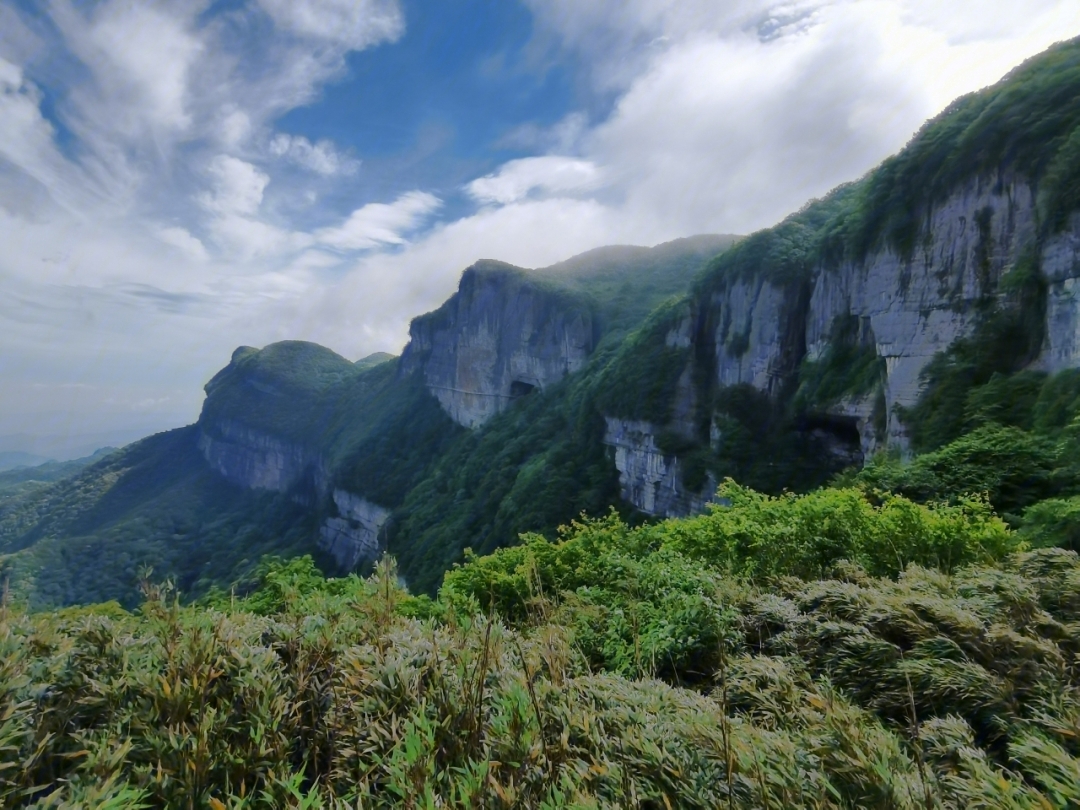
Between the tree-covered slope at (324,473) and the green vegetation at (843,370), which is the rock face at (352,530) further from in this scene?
the green vegetation at (843,370)

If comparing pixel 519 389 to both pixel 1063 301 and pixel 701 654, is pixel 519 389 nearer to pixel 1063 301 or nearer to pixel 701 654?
pixel 1063 301

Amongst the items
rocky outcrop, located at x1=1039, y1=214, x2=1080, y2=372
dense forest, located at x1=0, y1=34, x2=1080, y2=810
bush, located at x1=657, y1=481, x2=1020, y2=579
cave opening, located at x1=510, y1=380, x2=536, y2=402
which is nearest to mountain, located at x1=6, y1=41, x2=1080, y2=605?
Answer: rocky outcrop, located at x1=1039, y1=214, x2=1080, y2=372

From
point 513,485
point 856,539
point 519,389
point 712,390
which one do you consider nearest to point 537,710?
point 856,539

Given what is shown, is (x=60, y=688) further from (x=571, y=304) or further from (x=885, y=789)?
(x=571, y=304)

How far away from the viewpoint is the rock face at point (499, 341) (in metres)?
80.6

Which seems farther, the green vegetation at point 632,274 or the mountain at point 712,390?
the green vegetation at point 632,274

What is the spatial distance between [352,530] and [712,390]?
65054 mm

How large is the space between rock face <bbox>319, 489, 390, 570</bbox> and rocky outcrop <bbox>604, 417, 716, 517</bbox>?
40.9 m

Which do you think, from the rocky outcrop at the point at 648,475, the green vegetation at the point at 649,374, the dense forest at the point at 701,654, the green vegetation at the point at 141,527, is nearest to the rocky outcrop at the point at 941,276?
the dense forest at the point at 701,654

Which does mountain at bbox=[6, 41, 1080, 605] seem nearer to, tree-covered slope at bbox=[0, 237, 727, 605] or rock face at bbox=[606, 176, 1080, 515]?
rock face at bbox=[606, 176, 1080, 515]

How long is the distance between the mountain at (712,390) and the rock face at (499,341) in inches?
16.9

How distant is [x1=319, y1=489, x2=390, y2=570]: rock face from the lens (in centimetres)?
8088

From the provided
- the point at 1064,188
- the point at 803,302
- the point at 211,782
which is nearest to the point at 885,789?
the point at 211,782

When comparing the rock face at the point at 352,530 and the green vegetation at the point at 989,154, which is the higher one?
the green vegetation at the point at 989,154
